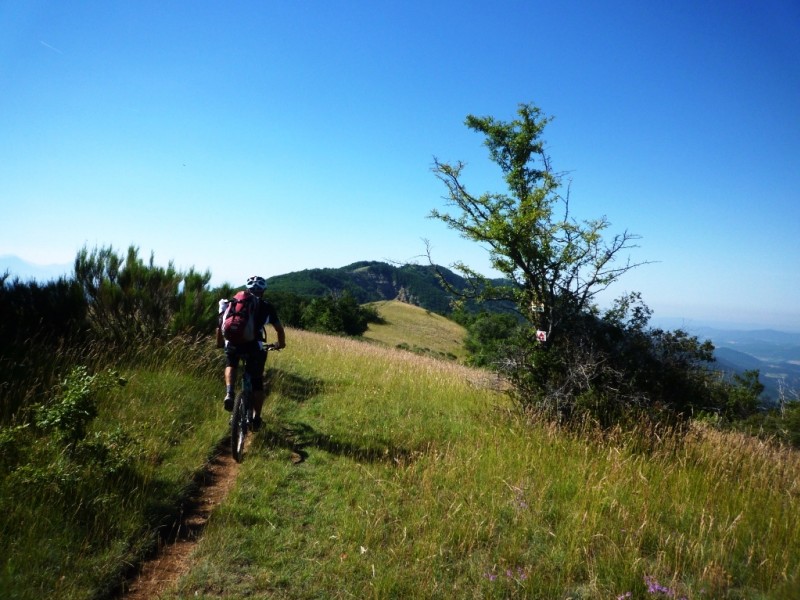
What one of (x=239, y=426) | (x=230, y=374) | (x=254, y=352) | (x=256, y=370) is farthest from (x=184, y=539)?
(x=254, y=352)

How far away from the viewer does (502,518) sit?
4.11 metres

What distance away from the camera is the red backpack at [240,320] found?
5914mm

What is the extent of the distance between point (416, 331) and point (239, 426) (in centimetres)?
7643

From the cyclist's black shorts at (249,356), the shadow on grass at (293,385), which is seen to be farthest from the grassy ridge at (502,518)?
the shadow on grass at (293,385)

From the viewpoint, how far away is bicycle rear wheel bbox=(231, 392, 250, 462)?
5.65 metres

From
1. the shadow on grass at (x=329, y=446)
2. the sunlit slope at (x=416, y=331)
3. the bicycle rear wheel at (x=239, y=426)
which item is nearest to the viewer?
the bicycle rear wheel at (x=239, y=426)

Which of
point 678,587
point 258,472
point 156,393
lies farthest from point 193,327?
point 678,587

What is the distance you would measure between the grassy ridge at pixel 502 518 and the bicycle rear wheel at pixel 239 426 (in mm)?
275

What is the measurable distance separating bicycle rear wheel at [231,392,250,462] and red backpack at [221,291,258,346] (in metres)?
0.83

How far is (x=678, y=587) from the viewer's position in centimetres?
A: 310

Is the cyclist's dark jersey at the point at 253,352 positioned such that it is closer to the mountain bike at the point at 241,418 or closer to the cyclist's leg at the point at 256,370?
the cyclist's leg at the point at 256,370

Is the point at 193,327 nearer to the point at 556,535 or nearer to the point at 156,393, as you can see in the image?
the point at 156,393

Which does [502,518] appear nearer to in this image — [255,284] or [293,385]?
[255,284]

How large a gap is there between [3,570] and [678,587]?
489cm
